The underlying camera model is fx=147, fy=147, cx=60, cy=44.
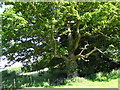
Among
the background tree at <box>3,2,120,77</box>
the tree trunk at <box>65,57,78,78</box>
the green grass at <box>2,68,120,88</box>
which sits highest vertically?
the background tree at <box>3,2,120,77</box>

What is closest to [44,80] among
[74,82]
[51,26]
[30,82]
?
[30,82]

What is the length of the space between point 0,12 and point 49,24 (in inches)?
122

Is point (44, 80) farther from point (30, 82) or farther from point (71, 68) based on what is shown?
point (71, 68)

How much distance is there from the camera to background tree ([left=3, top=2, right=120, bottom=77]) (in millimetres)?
8930

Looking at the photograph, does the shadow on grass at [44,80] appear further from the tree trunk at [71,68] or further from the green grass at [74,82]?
the tree trunk at [71,68]

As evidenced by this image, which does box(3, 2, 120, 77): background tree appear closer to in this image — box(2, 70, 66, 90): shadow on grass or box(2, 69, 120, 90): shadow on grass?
box(2, 69, 120, 90): shadow on grass

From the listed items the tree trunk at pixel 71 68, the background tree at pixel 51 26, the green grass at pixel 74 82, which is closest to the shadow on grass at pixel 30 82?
the green grass at pixel 74 82

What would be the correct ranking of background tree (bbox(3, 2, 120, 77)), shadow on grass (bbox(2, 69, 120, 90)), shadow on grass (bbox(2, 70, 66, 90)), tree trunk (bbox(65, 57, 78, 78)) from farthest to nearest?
tree trunk (bbox(65, 57, 78, 78)), shadow on grass (bbox(2, 69, 120, 90)), shadow on grass (bbox(2, 70, 66, 90)), background tree (bbox(3, 2, 120, 77))

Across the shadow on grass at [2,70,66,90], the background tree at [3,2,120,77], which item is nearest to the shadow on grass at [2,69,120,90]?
the shadow on grass at [2,70,66,90]

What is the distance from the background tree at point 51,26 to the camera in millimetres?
8930

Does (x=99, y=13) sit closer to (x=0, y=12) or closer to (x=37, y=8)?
(x=37, y=8)

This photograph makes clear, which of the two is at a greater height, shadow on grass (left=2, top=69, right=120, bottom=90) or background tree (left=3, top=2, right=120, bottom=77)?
background tree (left=3, top=2, right=120, bottom=77)

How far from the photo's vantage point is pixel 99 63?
13.3 meters

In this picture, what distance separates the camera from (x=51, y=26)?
357 inches
